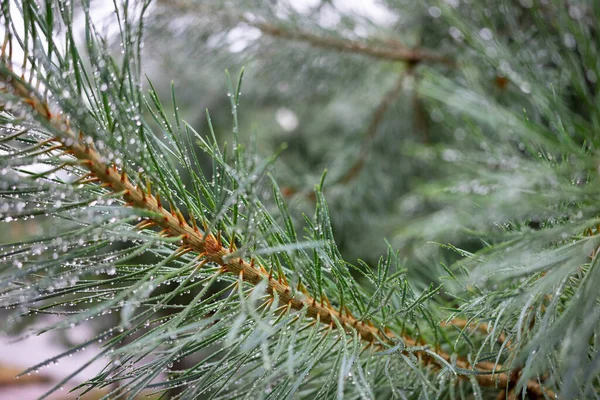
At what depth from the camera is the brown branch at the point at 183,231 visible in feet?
0.89

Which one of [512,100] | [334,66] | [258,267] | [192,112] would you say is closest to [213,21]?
[334,66]

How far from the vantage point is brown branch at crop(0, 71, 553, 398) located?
0.27 metres

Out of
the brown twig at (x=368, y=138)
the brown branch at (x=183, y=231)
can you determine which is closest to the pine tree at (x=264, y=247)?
the brown branch at (x=183, y=231)

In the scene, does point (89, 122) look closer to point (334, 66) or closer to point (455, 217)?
point (455, 217)

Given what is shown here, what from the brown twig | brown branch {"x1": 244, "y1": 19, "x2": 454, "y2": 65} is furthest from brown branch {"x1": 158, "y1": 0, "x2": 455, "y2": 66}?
the brown twig

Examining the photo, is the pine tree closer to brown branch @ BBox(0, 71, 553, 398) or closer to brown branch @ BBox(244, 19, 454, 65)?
brown branch @ BBox(0, 71, 553, 398)

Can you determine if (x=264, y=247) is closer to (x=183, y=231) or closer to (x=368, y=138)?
(x=183, y=231)

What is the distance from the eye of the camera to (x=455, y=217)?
353 millimetres

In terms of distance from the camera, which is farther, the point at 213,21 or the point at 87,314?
the point at 213,21

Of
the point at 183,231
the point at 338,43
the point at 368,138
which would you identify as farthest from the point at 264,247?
the point at 368,138

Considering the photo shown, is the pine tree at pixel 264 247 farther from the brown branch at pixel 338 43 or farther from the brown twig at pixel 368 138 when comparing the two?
the brown twig at pixel 368 138

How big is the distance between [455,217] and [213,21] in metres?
0.66

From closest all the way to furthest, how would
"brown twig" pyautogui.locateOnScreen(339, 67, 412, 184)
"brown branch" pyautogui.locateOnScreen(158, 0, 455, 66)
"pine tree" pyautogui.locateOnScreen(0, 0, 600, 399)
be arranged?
"pine tree" pyautogui.locateOnScreen(0, 0, 600, 399)
"brown branch" pyautogui.locateOnScreen(158, 0, 455, 66)
"brown twig" pyautogui.locateOnScreen(339, 67, 412, 184)

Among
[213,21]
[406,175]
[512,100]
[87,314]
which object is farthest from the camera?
[406,175]
